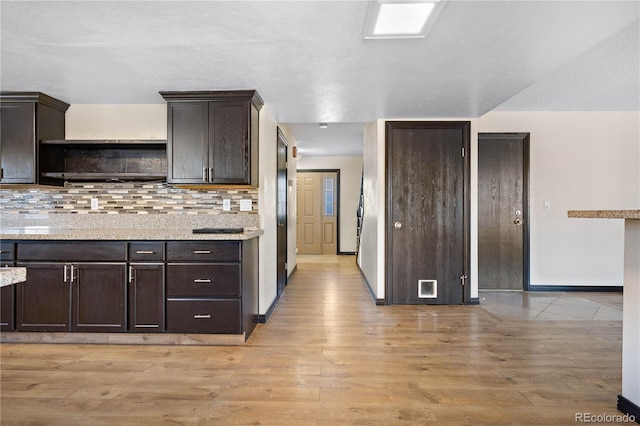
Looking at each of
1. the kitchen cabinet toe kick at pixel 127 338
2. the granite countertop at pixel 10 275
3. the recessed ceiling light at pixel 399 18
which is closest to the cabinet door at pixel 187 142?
the kitchen cabinet toe kick at pixel 127 338

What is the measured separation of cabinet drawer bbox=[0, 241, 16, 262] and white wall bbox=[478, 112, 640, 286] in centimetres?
519

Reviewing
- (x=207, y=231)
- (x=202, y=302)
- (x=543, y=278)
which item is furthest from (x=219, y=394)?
(x=543, y=278)

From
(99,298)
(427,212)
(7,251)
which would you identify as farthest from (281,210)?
(7,251)

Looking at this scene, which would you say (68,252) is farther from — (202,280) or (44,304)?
(202,280)

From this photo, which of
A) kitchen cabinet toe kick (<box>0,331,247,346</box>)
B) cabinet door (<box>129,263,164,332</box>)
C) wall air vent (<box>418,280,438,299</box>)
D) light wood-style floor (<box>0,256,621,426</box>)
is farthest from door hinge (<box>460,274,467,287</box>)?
cabinet door (<box>129,263,164,332</box>)

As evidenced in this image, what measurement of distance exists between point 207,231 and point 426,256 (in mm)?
2441

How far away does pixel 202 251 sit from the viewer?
292cm

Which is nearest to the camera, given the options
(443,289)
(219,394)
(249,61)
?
(219,394)

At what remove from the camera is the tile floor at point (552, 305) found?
3668 mm

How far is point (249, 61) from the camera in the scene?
2545 mm

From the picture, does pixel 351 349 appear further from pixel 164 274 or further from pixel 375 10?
pixel 375 10

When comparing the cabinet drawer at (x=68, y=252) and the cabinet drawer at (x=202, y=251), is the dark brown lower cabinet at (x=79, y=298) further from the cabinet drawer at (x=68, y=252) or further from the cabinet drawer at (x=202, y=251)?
the cabinet drawer at (x=202, y=251)

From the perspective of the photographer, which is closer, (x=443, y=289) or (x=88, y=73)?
(x=88, y=73)

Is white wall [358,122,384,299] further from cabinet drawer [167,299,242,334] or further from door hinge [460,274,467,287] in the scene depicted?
cabinet drawer [167,299,242,334]
